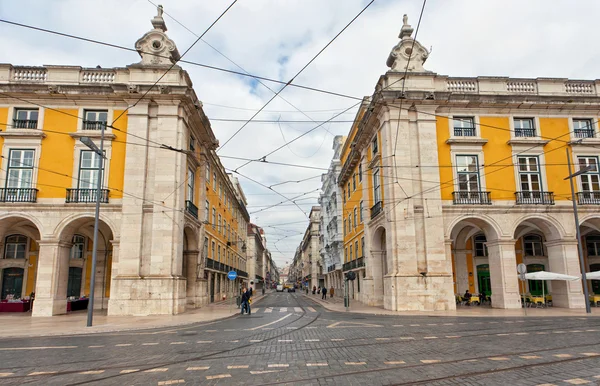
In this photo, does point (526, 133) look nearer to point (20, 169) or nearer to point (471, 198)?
point (471, 198)

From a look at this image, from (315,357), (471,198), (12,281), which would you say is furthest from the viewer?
(12,281)

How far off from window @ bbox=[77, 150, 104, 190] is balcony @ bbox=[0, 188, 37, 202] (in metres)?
2.40

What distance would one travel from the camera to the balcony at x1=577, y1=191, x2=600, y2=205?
83.1 feet

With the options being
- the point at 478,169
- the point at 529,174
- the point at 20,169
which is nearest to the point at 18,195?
the point at 20,169

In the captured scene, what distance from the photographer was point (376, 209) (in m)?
28.2

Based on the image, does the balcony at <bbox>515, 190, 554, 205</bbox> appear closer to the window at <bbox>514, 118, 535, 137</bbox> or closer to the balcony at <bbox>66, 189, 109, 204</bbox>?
the window at <bbox>514, 118, 535, 137</bbox>

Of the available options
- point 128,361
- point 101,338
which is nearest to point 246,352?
point 128,361

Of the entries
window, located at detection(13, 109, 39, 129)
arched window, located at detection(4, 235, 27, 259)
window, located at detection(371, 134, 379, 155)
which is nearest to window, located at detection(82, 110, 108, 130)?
window, located at detection(13, 109, 39, 129)

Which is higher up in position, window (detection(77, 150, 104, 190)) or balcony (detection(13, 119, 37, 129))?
balcony (detection(13, 119, 37, 129))

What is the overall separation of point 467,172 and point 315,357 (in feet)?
64.1

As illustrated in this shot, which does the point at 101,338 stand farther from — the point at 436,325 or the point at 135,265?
the point at 436,325

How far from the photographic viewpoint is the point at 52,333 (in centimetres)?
1462

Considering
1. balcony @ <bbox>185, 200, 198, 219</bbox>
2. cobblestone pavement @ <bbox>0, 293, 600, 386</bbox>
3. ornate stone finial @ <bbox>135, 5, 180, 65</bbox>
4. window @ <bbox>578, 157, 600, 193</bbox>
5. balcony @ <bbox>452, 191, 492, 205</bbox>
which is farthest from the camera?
balcony @ <bbox>185, 200, 198, 219</bbox>

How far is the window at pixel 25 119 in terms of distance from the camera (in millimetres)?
23719
